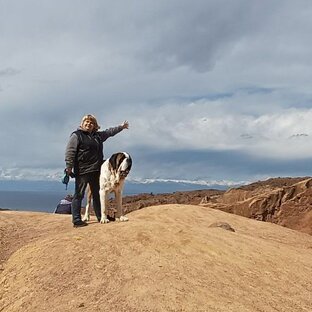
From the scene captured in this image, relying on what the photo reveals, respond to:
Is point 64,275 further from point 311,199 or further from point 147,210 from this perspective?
point 311,199

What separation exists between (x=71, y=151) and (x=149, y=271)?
349 cm

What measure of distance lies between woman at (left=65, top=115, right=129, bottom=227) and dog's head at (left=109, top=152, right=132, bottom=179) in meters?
0.52

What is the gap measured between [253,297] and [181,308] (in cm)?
148

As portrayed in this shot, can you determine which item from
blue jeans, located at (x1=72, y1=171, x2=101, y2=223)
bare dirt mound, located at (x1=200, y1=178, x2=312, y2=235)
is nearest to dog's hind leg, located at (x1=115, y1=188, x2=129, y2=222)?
blue jeans, located at (x1=72, y1=171, x2=101, y2=223)

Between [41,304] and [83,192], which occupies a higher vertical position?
[83,192]

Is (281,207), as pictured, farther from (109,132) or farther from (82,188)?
(82,188)

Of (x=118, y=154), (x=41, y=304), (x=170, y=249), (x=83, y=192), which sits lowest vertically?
(x=41, y=304)

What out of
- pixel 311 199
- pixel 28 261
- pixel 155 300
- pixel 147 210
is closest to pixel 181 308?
pixel 155 300

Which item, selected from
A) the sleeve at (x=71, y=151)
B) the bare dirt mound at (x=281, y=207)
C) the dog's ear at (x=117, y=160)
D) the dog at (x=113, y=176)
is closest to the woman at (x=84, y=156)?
the sleeve at (x=71, y=151)

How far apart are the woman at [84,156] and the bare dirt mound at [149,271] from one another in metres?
0.82

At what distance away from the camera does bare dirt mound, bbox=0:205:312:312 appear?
7.98 meters

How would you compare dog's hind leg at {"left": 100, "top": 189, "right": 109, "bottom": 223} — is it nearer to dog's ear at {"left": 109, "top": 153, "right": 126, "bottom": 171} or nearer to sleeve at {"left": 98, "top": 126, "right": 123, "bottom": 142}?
dog's ear at {"left": 109, "top": 153, "right": 126, "bottom": 171}

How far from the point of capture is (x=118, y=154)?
36.5 feet

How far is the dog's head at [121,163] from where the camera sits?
→ 36.1 ft
